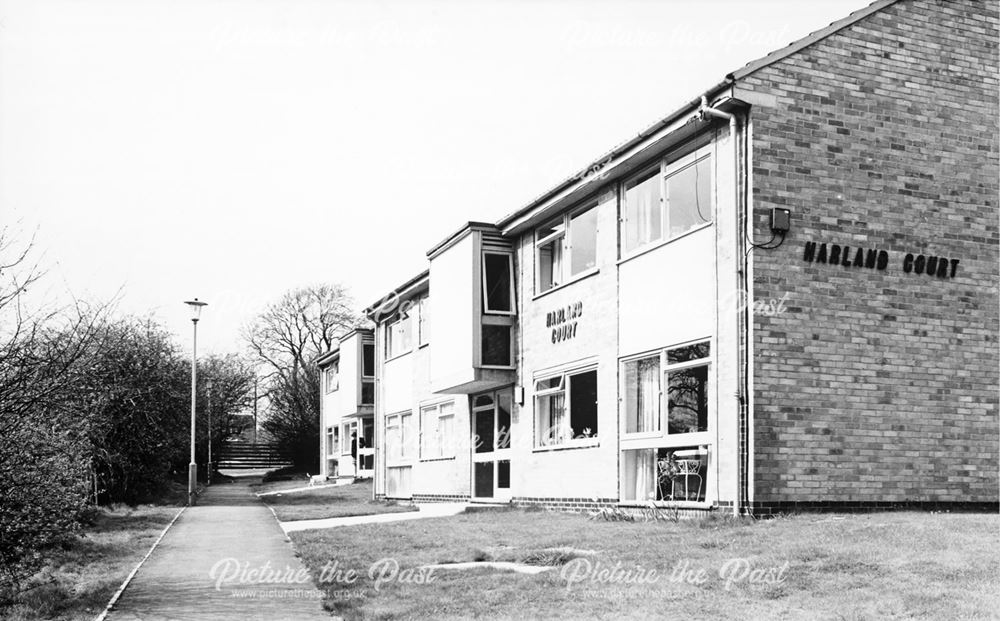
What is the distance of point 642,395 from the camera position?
15.3 m

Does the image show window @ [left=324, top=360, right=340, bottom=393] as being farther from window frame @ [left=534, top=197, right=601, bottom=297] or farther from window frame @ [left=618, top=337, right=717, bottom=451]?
window frame @ [left=618, top=337, right=717, bottom=451]

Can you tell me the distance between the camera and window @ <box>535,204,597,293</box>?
17.4 metres

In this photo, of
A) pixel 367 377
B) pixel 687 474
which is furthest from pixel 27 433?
pixel 367 377

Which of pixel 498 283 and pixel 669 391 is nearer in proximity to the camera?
pixel 669 391

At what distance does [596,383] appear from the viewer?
16.8 m

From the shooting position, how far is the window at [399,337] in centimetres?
2858

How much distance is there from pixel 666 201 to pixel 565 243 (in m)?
3.80

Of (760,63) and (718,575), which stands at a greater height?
(760,63)

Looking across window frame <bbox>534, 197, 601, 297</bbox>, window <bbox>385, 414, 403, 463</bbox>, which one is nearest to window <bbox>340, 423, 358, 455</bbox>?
window <bbox>385, 414, 403, 463</bbox>

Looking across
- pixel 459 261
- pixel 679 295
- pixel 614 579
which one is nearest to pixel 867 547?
pixel 614 579

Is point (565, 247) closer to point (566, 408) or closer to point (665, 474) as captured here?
point (566, 408)

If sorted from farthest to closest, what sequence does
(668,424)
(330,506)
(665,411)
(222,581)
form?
(330,506) → (665,411) → (668,424) → (222,581)

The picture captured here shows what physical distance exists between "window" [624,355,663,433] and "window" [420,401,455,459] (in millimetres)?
9204

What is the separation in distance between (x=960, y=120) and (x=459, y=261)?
1035 centimetres
